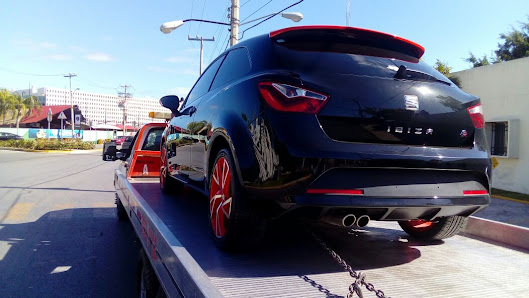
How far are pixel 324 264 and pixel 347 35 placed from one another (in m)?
1.47

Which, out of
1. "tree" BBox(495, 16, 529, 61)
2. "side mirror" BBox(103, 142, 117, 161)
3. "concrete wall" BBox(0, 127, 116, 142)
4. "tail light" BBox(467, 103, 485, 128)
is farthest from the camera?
"concrete wall" BBox(0, 127, 116, 142)

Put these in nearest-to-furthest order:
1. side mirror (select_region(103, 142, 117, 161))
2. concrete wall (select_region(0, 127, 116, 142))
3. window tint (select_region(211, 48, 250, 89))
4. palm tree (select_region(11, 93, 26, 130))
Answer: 1. window tint (select_region(211, 48, 250, 89))
2. side mirror (select_region(103, 142, 117, 161))
3. concrete wall (select_region(0, 127, 116, 142))
4. palm tree (select_region(11, 93, 26, 130))

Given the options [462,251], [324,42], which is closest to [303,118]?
[324,42]

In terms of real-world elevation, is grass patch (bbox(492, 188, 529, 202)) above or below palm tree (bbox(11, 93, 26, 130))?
below

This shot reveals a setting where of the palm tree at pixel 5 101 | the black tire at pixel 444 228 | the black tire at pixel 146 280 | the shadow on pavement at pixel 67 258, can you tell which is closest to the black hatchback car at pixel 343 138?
the black tire at pixel 444 228

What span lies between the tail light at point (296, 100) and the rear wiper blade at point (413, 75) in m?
0.54

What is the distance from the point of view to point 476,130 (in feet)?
8.38

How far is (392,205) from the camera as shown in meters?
2.19

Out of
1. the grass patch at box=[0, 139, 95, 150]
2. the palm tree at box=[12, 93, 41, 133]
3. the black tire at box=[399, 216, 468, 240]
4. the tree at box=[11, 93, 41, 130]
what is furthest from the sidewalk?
the palm tree at box=[12, 93, 41, 133]

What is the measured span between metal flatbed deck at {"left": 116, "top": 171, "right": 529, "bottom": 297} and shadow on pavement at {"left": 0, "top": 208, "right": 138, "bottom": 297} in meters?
1.33

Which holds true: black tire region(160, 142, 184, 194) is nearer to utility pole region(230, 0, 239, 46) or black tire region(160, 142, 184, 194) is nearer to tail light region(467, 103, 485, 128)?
tail light region(467, 103, 485, 128)

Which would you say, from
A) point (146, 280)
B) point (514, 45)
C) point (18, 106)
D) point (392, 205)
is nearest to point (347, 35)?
point (392, 205)

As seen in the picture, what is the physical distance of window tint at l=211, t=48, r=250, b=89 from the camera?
116 inches

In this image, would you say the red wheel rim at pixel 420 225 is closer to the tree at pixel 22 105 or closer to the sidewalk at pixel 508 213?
the sidewalk at pixel 508 213
